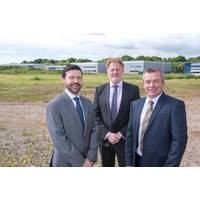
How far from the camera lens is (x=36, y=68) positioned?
273 cm

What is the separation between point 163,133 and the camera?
5.55ft

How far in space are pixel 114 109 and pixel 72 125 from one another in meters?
0.36

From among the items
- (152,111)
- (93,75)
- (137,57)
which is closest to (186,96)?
(137,57)

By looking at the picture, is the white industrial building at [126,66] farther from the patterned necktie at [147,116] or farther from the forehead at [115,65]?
the patterned necktie at [147,116]

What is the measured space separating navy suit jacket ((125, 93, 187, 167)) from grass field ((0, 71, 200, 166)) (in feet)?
2.61

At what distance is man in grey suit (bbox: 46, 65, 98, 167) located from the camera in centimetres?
176

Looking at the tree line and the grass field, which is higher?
the tree line

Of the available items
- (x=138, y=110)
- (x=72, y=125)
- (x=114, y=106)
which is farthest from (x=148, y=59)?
(x=72, y=125)

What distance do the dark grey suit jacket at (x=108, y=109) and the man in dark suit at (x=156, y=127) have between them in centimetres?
24

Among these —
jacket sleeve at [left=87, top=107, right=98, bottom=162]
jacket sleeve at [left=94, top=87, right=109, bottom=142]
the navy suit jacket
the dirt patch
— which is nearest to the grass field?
the dirt patch

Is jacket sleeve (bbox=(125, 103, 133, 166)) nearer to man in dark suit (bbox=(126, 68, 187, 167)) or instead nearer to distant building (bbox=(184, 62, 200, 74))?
man in dark suit (bbox=(126, 68, 187, 167))
